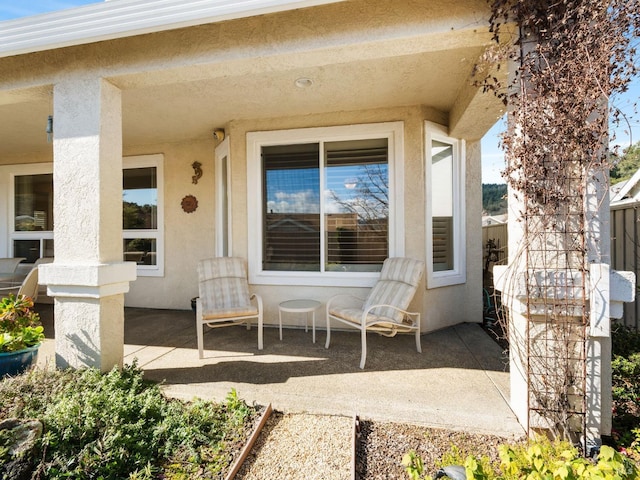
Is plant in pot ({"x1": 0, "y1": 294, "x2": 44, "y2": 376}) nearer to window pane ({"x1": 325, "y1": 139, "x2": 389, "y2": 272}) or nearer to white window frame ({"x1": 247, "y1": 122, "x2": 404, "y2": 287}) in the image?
white window frame ({"x1": 247, "y1": 122, "x2": 404, "y2": 287})

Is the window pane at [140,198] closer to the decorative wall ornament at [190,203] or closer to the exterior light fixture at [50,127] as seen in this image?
the decorative wall ornament at [190,203]

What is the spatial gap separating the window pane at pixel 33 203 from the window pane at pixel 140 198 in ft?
6.43

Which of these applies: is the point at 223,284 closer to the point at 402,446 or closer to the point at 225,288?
the point at 225,288

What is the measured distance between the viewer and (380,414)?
8.02 ft

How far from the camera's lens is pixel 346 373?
10.3 feet

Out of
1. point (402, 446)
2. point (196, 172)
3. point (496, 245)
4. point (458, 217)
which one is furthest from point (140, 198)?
point (496, 245)

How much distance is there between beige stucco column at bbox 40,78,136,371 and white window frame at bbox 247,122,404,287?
205cm

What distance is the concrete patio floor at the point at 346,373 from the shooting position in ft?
8.11

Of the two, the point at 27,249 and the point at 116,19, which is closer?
the point at 116,19

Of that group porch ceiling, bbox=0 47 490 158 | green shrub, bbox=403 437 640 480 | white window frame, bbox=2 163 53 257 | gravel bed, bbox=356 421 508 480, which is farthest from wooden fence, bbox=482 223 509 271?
white window frame, bbox=2 163 53 257

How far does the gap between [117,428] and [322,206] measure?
338 cm

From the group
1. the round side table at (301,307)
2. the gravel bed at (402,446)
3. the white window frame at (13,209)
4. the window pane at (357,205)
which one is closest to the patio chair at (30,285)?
the white window frame at (13,209)

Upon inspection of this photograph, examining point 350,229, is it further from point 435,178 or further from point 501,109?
point 501,109

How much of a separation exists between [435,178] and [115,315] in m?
4.06
